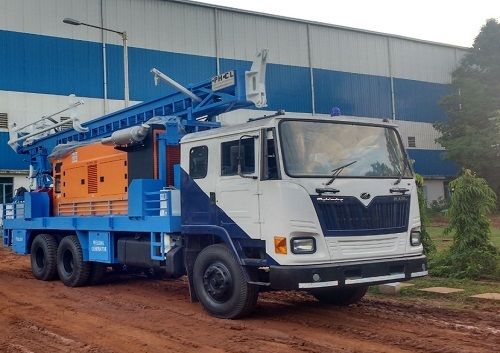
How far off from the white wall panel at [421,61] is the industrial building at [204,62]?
0.08m

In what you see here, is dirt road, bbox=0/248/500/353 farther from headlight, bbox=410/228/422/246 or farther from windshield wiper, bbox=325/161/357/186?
windshield wiper, bbox=325/161/357/186

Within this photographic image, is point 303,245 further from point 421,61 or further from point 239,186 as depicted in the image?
point 421,61

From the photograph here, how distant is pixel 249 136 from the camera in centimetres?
802

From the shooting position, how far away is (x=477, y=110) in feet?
127

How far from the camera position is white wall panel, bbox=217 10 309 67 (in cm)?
3581

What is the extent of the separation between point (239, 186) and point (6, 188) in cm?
2554

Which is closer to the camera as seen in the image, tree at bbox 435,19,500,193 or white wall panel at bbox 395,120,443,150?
tree at bbox 435,19,500,193

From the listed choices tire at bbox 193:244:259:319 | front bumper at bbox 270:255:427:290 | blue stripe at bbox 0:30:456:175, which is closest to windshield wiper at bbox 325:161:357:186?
front bumper at bbox 270:255:427:290

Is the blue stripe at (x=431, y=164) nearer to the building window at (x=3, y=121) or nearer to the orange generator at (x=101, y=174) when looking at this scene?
the building window at (x=3, y=121)

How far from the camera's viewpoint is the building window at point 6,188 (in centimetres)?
3033

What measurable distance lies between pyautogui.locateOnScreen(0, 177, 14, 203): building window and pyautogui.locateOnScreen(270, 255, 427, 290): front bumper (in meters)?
26.1

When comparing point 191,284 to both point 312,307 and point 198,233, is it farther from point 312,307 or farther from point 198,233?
point 312,307

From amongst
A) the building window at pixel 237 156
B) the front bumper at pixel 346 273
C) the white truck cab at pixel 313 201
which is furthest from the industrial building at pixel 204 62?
the front bumper at pixel 346 273

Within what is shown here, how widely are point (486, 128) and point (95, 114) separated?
2438 cm
